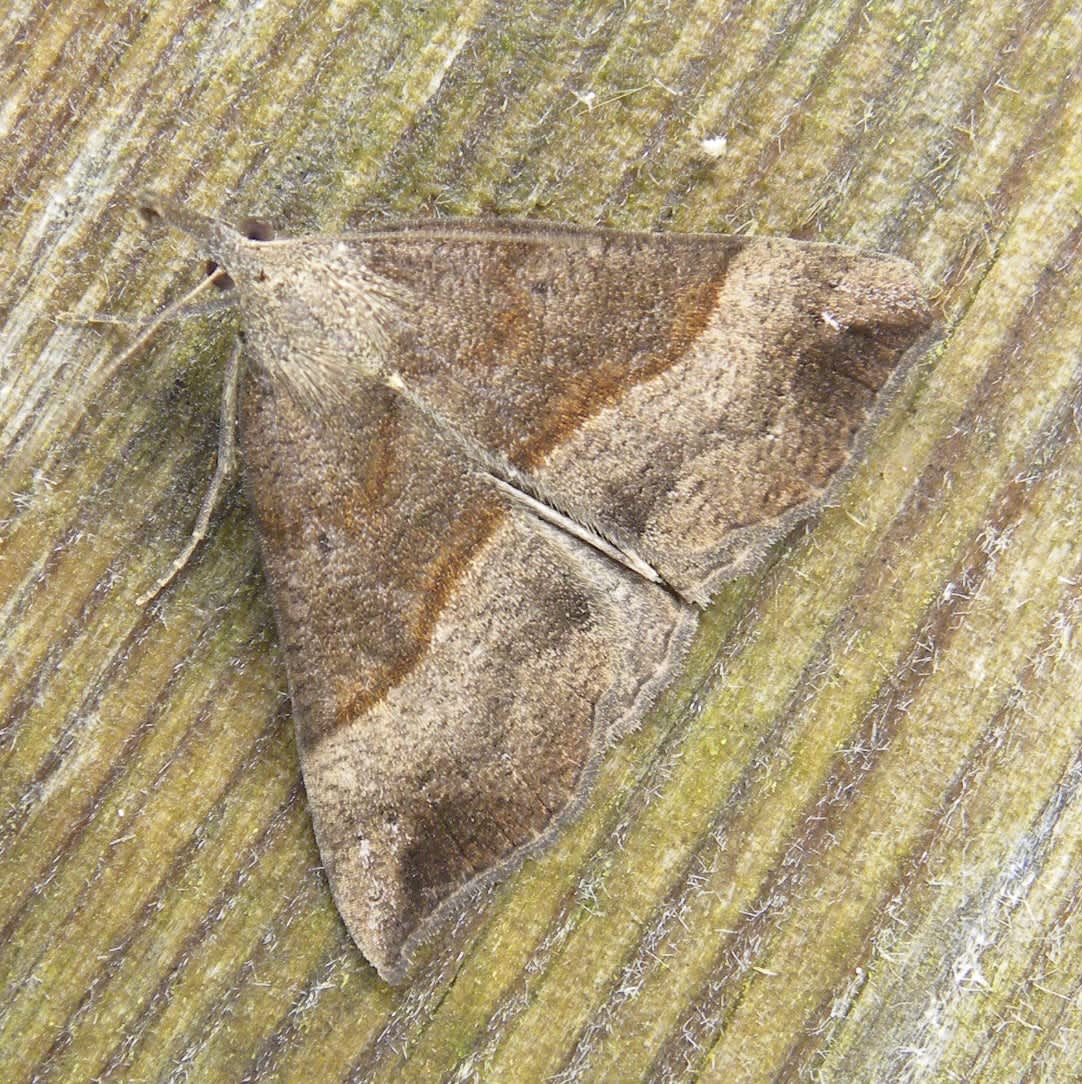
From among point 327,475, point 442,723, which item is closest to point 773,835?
point 442,723

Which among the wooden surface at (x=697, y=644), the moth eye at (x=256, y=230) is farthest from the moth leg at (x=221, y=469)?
the moth eye at (x=256, y=230)

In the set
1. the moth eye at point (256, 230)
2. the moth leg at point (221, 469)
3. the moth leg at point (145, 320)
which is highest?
the moth eye at point (256, 230)

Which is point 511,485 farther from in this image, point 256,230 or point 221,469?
point 256,230

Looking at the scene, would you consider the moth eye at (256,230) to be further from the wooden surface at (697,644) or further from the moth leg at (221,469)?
the moth leg at (221,469)

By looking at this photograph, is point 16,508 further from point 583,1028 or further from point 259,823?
point 583,1028

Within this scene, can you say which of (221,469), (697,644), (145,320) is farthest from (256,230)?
(697,644)

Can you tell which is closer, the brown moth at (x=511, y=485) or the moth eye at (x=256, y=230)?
the brown moth at (x=511, y=485)
